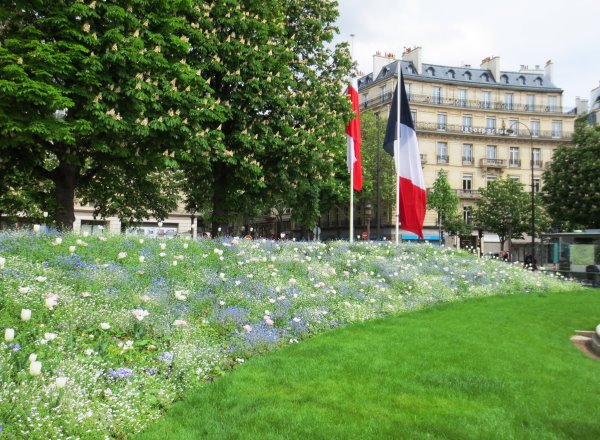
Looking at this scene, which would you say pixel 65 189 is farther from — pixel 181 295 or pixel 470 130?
pixel 470 130

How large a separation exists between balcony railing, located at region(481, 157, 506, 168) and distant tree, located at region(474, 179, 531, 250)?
974cm

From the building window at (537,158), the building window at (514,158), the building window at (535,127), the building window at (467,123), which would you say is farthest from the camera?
the building window at (535,127)

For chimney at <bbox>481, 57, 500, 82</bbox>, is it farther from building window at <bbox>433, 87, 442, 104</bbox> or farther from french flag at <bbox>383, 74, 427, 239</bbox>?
french flag at <bbox>383, 74, 427, 239</bbox>

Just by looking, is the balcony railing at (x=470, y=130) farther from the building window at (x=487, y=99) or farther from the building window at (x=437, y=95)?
the building window at (x=487, y=99)

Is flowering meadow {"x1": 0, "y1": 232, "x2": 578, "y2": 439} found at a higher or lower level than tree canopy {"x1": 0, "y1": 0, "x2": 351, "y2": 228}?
lower

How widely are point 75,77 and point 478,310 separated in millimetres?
12872

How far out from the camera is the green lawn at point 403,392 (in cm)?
497

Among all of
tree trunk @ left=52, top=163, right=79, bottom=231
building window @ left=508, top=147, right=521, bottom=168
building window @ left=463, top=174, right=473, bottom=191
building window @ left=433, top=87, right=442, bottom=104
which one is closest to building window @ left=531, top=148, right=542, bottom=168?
building window @ left=508, top=147, right=521, bottom=168

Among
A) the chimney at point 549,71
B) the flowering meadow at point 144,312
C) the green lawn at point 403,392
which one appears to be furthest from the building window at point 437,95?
the green lawn at point 403,392

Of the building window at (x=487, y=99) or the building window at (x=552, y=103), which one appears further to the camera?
the building window at (x=552, y=103)

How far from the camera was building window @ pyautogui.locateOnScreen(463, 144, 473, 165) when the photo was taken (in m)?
65.8

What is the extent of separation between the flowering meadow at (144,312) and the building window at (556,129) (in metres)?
62.3

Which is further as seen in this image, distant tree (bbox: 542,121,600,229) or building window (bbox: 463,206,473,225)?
building window (bbox: 463,206,473,225)

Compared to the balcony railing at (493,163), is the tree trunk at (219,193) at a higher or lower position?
lower
